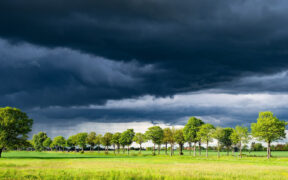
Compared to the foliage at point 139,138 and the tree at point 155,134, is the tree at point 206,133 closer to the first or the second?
the tree at point 155,134

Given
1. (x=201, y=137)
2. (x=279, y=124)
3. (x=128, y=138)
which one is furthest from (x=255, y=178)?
(x=128, y=138)

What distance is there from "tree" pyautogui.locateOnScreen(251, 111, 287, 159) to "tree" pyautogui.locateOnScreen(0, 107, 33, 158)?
3505 inches

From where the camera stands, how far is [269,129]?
4018 inches

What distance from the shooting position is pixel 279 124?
347ft

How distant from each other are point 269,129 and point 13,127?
9619 cm

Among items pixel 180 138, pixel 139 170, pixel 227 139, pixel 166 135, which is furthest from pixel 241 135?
pixel 139 170

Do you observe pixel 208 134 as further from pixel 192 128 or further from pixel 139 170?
pixel 139 170

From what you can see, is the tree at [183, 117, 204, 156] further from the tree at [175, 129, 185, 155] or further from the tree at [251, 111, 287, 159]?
the tree at [251, 111, 287, 159]

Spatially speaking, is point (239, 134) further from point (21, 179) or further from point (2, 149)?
point (21, 179)

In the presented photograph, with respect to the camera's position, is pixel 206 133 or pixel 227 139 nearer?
pixel 206 133

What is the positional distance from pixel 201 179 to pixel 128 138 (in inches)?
5872

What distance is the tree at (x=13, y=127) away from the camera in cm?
9119

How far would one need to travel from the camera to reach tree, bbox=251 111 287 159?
102812 mm

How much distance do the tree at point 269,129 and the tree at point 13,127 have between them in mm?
89022
